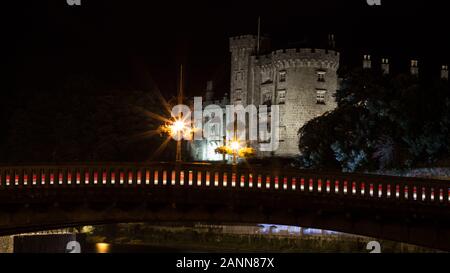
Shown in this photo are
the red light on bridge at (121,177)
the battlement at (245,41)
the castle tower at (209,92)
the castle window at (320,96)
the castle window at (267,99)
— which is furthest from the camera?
the castle tower at (209,92)

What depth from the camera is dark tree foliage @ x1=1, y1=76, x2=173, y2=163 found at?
222ft

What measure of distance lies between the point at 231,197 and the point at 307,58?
4810 cm

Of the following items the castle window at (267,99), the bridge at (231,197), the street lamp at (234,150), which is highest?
the castle window at (267,99)

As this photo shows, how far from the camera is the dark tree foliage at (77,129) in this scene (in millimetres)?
67688

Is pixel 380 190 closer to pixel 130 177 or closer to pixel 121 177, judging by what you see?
pixel 130 177

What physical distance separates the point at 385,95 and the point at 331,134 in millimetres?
5442

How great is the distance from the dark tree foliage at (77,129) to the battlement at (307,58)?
14802 millimetres

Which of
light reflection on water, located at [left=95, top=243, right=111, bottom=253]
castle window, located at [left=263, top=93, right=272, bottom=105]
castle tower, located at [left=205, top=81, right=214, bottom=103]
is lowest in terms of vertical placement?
light reflection on water, located at [left=95, top=243, right=111, bottom=253]

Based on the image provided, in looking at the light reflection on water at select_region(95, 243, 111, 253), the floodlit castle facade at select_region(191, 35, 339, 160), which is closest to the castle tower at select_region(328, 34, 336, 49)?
the floodlit castle facade at select_region(191, 35, 339, 160)

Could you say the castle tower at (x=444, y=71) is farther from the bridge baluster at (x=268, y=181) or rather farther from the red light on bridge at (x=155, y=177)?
the red light on bridge at (x=155, y=177)

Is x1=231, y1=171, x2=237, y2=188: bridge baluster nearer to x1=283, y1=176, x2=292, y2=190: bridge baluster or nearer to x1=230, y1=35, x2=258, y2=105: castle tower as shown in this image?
x1=283, y1=176, x2=292, y2=190: bridge baluster

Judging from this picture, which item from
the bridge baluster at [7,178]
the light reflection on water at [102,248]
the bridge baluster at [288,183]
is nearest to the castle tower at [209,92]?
the light reflection on water at [102,248]

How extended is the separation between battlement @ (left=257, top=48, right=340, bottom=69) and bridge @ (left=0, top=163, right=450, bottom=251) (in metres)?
47.4

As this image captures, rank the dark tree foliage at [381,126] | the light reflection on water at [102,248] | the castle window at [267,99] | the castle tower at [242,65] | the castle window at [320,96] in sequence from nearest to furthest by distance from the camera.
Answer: the light reflection on water at [102,248]
the dark tree foliage at [381,126]
the castle window at [320,96]
the castle window at [267,99]
the castle tower at [242,65]
